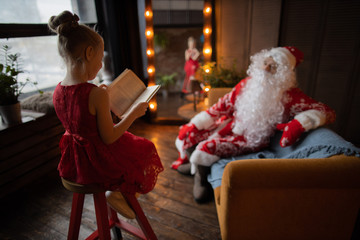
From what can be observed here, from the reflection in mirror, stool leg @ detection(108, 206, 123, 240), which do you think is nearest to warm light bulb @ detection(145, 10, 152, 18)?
the reflection in mirror

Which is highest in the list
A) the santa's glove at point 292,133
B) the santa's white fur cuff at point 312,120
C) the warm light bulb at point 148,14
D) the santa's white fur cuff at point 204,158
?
the warm light bulb at point 148,14

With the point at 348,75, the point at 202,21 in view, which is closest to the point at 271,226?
the point at 348,75

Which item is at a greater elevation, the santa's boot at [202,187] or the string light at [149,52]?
the string light at [149,52]

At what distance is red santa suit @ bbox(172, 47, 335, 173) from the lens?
63.5 inches

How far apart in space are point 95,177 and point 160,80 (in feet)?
10.3

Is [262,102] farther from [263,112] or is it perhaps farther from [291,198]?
[291,198]

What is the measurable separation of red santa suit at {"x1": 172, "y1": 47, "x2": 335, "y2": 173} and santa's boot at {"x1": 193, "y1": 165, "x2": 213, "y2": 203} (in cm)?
8

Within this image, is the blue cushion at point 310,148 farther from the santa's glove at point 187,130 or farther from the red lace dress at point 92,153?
the red lace dress at point 92,153

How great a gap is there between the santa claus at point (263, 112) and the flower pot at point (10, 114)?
1.50 metres

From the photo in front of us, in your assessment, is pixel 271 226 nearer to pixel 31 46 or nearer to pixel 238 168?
pixel 238 168

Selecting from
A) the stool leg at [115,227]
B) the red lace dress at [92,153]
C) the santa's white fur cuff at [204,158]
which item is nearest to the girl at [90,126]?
the red lace dress at [92,153]

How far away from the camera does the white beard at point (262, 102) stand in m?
1.77

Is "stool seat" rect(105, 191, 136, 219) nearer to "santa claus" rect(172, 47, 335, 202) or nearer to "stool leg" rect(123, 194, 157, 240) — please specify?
"stool leg" rect(123, 194, 157, 240)

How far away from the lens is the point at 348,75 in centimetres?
254
